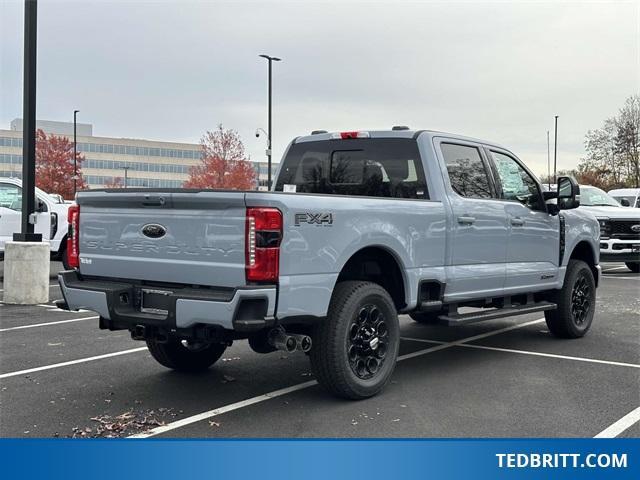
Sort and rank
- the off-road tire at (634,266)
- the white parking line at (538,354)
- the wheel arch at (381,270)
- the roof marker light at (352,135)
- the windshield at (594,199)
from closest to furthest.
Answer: the wheel arch at (381,270), the roof marker light at (352,135), the white parking line at (538,354), the off-road tire at (634,266), the windshield at (594,199)

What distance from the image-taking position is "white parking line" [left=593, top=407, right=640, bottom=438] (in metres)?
4.67

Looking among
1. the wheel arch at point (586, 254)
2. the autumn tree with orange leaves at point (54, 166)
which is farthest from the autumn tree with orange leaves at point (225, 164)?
the wheel arch at point (586, 254)

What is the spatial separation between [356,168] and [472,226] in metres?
1.19

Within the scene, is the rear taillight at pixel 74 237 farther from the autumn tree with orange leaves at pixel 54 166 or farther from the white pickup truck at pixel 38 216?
the autumn tree with orange leaves at pixel 54 166

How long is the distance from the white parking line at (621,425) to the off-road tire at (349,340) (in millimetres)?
1605

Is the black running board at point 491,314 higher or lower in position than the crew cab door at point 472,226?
lower

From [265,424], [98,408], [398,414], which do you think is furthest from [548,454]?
[98,408]

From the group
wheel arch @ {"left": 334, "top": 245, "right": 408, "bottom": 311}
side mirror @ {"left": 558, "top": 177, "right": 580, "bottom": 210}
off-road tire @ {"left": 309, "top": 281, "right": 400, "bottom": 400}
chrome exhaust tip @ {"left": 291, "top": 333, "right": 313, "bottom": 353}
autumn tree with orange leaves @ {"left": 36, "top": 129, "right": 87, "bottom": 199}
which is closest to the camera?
chrome exhaust tip @ {"left": 291, "top": 333, "right": 313, "bottom": 353}

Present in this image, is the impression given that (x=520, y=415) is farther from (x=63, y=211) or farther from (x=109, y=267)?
(x=63, y=211)

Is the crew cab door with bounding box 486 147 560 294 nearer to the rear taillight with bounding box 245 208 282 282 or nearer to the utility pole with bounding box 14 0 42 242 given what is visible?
the rear taillight with bounding box 245 208 282 282

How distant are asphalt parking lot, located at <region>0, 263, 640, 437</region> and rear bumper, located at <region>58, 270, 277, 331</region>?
70 centimetres

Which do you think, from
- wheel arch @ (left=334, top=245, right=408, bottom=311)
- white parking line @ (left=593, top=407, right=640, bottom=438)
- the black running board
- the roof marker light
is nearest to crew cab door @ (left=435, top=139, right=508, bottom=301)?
the black running board

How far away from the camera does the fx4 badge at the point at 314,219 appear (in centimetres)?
474

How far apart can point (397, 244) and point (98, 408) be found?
99.9 inches
